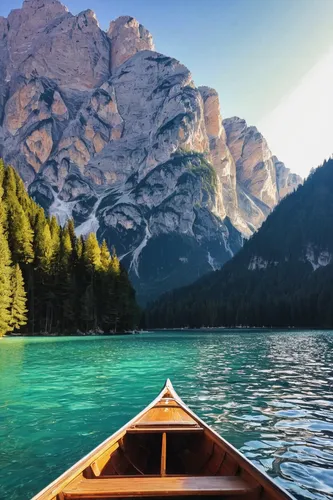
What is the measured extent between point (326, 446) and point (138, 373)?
58.4 feet

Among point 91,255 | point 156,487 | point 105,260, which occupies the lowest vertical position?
point 156,487

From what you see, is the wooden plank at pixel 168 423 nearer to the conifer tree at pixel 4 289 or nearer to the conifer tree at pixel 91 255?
the conifer tree at pixel 4 289

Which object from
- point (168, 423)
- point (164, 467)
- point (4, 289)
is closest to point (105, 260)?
point (4, 289)

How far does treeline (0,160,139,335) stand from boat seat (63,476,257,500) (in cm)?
6171

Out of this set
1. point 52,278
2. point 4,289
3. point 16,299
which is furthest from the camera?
point 52,278

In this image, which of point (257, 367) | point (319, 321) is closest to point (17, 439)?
point (257, 367)

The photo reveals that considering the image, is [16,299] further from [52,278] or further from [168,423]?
[168,423]

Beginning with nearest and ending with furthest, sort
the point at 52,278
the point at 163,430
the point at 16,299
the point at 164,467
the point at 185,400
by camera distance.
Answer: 1. the point at 164,467
2. the point at 163,430
3. the point at 185,400
4. the point at 16,299
5. the point at 52,278

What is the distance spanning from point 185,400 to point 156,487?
11884mm

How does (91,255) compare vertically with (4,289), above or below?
above

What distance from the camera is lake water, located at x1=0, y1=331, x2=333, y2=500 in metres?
9.48

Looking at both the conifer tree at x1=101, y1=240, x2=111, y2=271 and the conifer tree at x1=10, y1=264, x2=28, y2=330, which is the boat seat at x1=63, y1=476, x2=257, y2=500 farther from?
the conifer tree at x1=101, y1=240, x2=111, y2=271

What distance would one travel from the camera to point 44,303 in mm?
83438

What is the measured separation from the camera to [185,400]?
17.5 m
